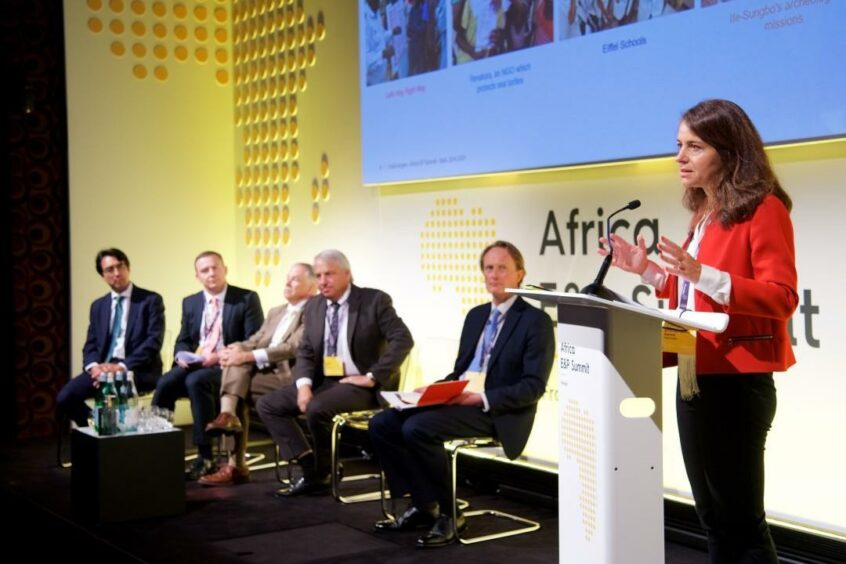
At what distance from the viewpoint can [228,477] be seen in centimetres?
615

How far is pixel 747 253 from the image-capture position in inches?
105

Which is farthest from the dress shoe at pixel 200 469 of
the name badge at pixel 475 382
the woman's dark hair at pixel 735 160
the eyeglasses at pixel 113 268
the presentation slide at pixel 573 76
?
the woman's dark hair at pixel 735 160

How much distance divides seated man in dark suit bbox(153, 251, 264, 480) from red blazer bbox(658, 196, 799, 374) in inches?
160

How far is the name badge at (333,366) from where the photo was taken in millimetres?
5764

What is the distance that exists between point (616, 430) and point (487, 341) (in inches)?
100

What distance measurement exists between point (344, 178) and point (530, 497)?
252 centimetres

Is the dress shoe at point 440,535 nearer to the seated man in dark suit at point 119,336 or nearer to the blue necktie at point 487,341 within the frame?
the blue necktie at point 487,341

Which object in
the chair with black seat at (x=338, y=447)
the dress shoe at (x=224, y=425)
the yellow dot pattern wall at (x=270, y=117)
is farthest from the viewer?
the yellow dot pattern wall at (x=270, y=117)

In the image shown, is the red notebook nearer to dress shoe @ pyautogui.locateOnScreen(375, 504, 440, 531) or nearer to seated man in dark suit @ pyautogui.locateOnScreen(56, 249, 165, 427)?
dress shoe @ pyautogui.locateOnScreen(375, 504, 440, 531)

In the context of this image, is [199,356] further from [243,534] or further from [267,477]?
[243,534]

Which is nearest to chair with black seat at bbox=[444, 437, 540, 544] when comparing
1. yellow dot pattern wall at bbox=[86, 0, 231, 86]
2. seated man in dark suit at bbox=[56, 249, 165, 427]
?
seated man in dark suit at bbox=[56, 249, 165, 427]

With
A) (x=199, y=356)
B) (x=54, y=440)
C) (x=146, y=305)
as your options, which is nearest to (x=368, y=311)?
(x=199, y=356)

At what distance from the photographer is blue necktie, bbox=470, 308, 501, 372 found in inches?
197

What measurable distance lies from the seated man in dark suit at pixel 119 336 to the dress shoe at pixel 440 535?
2.51 meters
